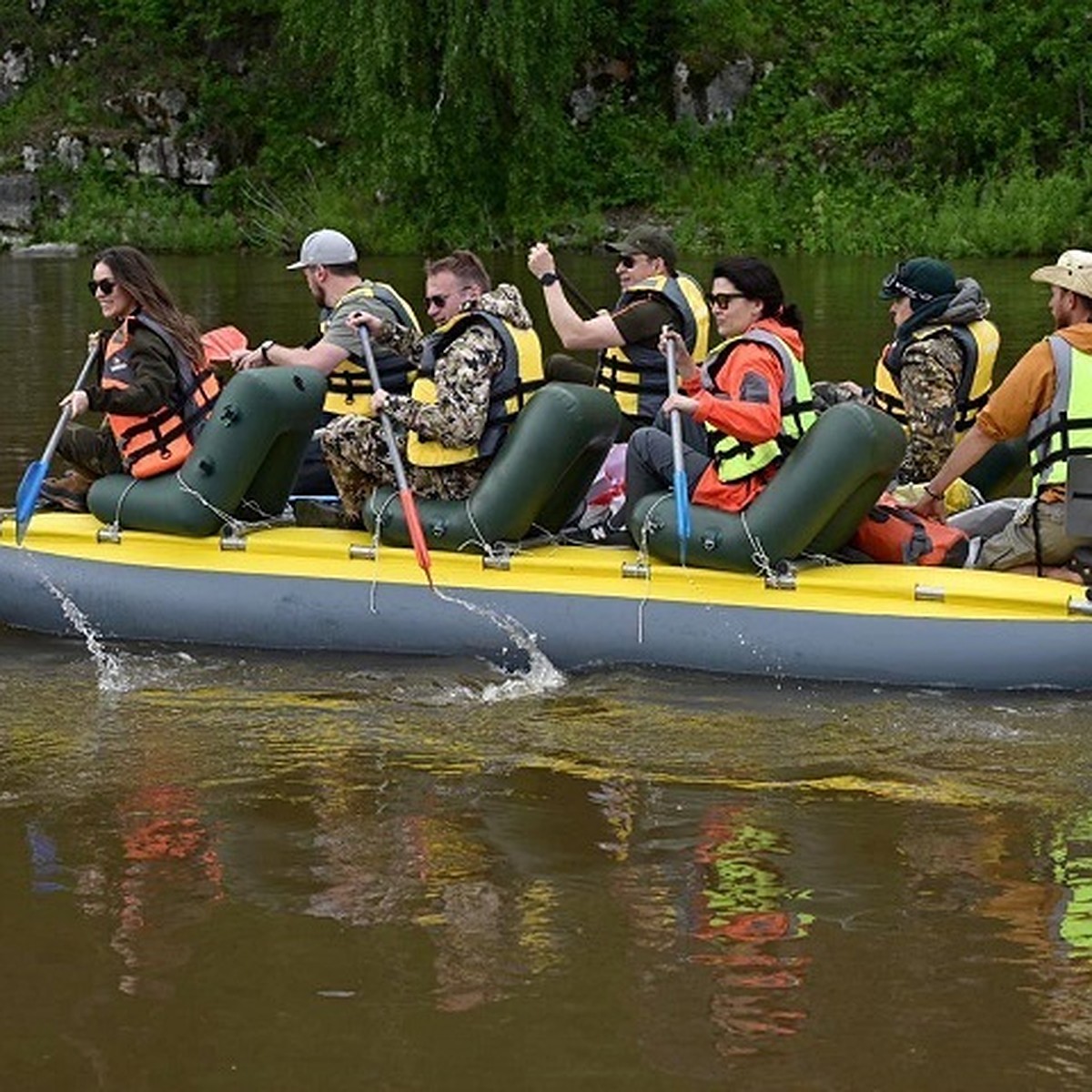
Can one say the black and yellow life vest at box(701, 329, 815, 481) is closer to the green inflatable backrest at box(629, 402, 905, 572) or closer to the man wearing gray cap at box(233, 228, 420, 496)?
the green inflatable backrest at box(629, 402, 905, 572)

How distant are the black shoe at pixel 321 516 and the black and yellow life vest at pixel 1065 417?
234 centimetres

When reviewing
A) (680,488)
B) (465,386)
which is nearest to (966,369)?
(680,488)

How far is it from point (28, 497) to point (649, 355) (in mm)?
2184

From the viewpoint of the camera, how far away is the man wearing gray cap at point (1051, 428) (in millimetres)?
6754

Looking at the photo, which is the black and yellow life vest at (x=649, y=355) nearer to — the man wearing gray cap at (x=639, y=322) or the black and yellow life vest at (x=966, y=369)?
the man wearing gray cap at (x=639, y=322)

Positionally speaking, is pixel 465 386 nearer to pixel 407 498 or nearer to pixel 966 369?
pixel 407 498

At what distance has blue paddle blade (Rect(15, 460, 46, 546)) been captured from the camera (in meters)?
7.80

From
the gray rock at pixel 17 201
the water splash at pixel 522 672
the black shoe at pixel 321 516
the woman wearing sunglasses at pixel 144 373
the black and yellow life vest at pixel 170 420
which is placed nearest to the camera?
the water splash at pixel 522 672

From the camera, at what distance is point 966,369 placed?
7637 mm

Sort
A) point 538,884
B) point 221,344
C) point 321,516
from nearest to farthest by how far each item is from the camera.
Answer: point 538,884, point 321,516, point 221,344

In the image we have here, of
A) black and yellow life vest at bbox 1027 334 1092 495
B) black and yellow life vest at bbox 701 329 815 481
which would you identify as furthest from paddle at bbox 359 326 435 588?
black and yellow life vest at bbox 1027 334 1092 495

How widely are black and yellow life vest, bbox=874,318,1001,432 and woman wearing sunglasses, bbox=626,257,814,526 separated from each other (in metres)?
0.78

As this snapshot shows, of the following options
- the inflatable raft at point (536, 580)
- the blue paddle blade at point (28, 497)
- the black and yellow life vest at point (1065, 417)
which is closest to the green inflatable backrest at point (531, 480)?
the inflatable raft at point (536, 580)

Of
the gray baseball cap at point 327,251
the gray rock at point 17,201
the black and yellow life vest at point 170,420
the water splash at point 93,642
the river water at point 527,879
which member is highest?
the gray rock at point 17,201
